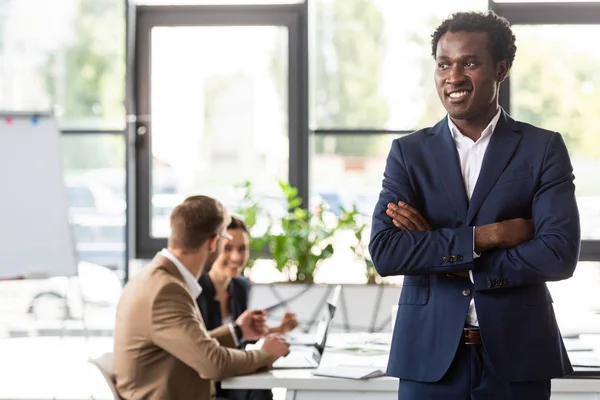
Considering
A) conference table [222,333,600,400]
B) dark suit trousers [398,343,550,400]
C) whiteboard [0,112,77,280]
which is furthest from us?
whiteboard [0,112,77,280]

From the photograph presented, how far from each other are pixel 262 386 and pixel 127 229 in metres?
3.52

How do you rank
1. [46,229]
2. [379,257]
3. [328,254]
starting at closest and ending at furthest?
[379,257], [46,229], [328,254]

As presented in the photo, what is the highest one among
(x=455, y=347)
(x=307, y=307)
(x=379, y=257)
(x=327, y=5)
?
(x=327, y=5)

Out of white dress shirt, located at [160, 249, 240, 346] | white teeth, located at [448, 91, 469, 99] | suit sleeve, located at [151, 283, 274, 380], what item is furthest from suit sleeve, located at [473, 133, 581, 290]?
white dress shirt, located at [160, 249, 240, 346]

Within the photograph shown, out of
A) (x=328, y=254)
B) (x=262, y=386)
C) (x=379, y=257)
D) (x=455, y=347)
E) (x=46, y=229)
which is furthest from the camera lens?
(x=328, y=254)

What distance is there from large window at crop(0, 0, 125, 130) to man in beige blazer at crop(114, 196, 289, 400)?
3.29 m

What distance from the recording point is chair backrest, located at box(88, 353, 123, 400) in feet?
10.9

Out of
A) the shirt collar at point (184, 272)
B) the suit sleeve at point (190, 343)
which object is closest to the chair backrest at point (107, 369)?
the suit sleeve at point (190, 343)

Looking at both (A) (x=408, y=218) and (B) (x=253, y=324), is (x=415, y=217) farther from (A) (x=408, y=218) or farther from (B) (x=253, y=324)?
(B) (x=253, y=324)

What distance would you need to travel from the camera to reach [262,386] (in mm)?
3244

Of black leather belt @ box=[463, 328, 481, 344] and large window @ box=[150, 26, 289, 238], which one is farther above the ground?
large window @ box=[150, 26, 289, 238]

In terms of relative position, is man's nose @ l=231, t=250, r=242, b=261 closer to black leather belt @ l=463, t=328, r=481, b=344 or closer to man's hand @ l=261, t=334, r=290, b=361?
man's hand @ l=261, t=334, r=290, b=361

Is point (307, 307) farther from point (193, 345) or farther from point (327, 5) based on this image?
point (193, 345)

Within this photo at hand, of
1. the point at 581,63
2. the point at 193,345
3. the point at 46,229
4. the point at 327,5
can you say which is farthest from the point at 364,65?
the point at 193,345
